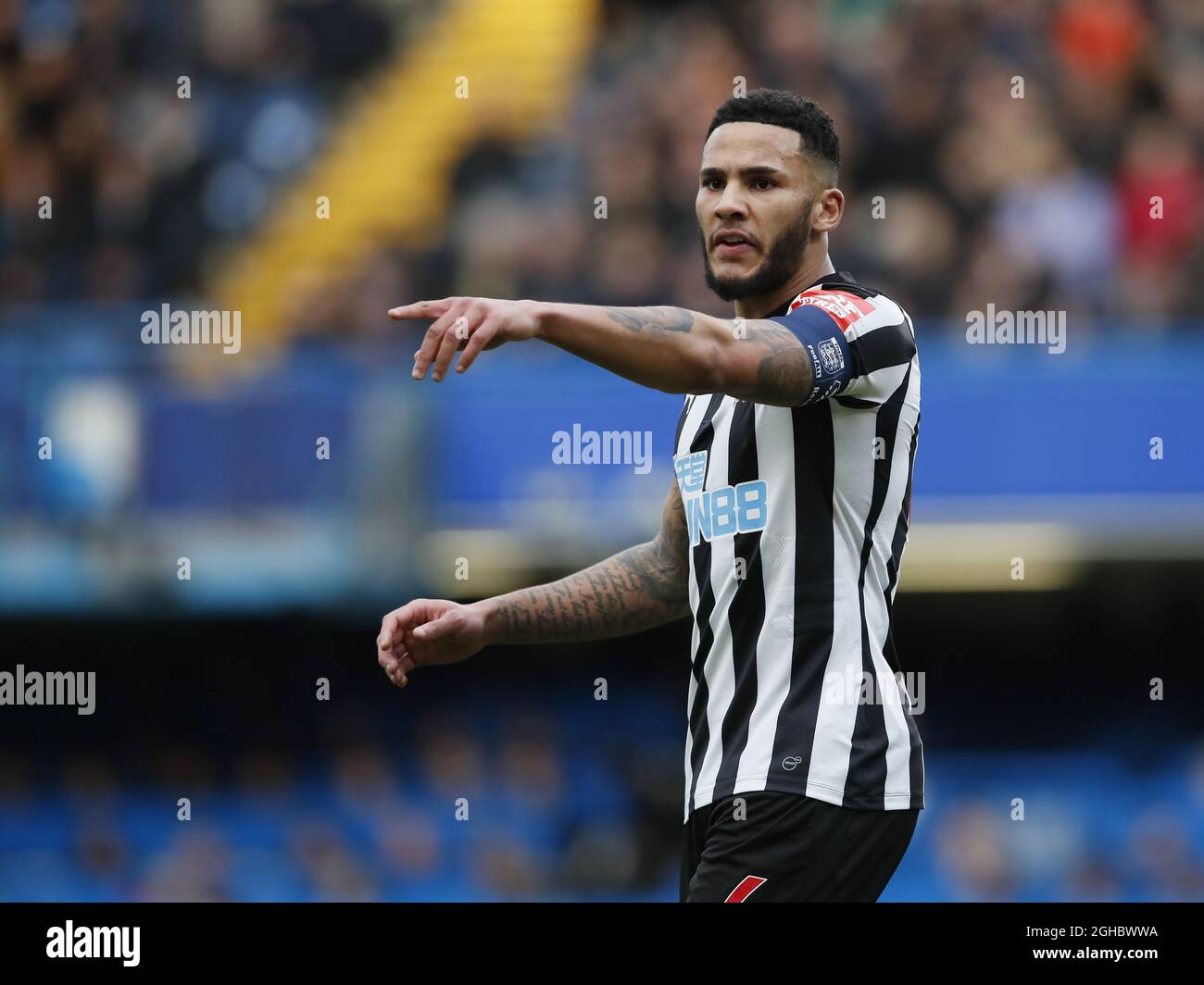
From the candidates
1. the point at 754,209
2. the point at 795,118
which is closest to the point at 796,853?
the point at 754,209

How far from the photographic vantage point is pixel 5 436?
8.20 metres

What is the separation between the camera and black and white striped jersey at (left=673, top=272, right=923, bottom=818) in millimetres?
3523

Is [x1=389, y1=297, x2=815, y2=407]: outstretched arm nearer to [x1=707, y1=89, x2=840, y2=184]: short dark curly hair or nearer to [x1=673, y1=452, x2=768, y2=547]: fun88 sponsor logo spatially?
[x1=673, y1=452, x2=768, y2=547]: fun88 sponsor logo

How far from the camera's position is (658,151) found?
934cm

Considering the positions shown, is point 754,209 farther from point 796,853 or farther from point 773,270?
point 796,853

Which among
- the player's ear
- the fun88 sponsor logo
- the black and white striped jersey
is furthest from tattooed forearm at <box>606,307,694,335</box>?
the player's ear

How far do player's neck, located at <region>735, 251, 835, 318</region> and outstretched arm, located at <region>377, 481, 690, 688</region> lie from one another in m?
0.49

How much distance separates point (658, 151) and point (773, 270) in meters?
5.67

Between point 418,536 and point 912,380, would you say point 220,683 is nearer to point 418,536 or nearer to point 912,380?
point 418,536

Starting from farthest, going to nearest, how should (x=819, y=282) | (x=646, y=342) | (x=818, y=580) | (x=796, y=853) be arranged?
(x=819, y=282), (x=818, y=580), (x=796, y=853), (x=646, y=342)

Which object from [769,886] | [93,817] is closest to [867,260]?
[93,817]

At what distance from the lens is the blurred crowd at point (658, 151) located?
351 inches

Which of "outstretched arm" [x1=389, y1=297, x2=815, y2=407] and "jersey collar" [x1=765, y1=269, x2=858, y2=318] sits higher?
"jersey collar" [x1=765, y1=269, x2=858, y2=318]

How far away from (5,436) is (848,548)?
5.74m
